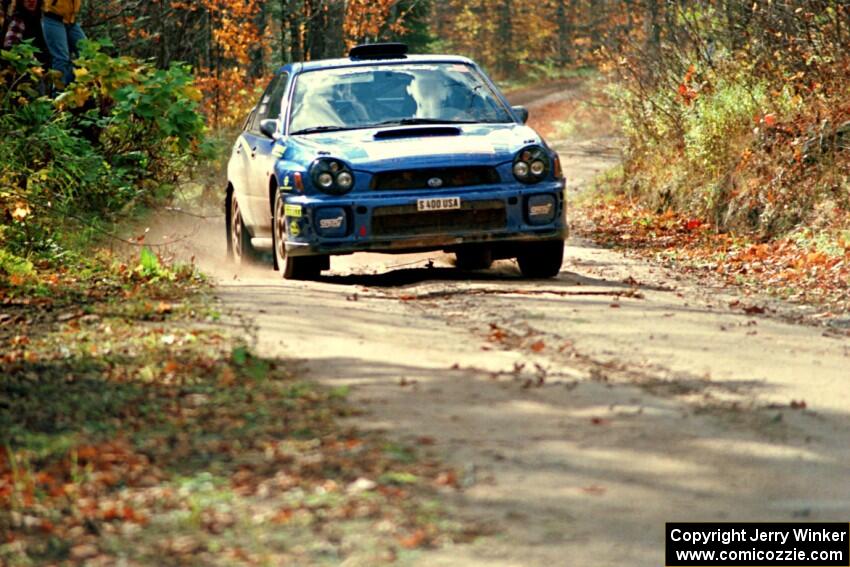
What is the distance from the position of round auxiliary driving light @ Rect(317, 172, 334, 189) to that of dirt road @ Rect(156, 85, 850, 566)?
777mm

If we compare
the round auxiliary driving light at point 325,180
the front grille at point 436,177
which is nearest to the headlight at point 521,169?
the front grille at point 436,177

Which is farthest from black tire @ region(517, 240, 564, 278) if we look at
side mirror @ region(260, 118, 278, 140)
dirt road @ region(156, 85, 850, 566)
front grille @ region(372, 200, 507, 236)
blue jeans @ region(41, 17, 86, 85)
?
blue jeans @ region(41, 17, 86, 85)

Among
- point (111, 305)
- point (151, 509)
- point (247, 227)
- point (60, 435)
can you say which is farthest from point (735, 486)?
point (247, 227)

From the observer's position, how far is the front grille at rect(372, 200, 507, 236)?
10.9 m

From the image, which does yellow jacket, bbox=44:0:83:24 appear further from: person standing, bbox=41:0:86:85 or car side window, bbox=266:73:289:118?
car side window, bbox=266:73:289:118

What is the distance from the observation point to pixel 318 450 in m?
5.62

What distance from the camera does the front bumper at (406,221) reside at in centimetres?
1084

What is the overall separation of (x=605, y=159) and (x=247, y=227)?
16492 mm

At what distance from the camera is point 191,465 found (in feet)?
17.9

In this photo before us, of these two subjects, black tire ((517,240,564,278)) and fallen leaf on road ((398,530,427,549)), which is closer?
fallen leaf on road ((398,530,427,549))

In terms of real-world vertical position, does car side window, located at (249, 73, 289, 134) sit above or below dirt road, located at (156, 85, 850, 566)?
above

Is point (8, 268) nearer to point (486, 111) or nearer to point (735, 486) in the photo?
point (486, 111)

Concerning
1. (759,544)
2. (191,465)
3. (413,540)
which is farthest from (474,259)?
(413,540)

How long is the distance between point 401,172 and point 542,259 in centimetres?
139
